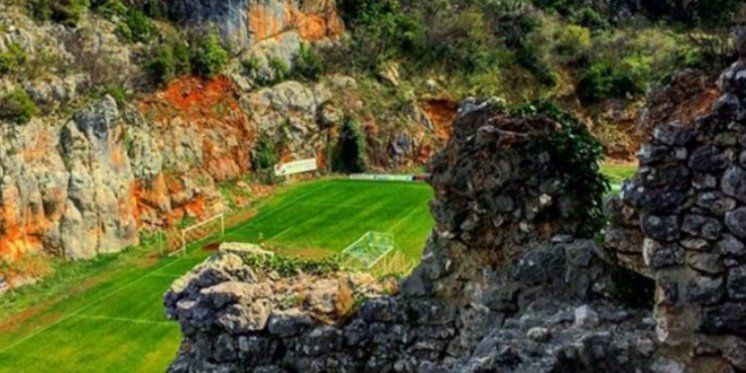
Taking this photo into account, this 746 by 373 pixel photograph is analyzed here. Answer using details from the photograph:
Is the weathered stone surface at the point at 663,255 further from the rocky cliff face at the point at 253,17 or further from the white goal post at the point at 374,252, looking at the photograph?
the rocky cliff face at the point at 253,17

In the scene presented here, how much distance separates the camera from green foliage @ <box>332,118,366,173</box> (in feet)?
157

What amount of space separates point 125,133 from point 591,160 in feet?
101

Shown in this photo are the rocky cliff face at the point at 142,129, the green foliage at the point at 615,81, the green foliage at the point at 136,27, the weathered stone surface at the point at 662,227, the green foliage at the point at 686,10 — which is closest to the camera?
the weathered stone surface at the point at 662,227

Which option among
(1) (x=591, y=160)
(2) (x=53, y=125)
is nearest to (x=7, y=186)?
(2) (x=53, y=125)

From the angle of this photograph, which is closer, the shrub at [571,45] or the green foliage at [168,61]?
the green foliage at [168,61]

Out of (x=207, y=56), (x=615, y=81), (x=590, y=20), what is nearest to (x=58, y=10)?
(x=207, y=56)

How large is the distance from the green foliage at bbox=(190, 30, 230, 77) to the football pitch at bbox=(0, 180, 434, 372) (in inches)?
283

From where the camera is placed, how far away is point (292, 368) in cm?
1053

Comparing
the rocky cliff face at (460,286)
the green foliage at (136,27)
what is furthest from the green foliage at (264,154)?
the rocky cliff face at (460,286)

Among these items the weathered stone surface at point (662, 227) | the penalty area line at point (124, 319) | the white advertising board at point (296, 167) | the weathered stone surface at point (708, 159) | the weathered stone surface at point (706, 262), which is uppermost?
the weathered stone surface at point (708, 159)

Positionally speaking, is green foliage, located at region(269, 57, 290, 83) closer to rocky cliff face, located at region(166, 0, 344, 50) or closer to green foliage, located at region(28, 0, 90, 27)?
rocky cliff face, located at region(166, 0, 344, 50)

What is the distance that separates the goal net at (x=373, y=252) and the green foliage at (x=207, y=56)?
1513 cm

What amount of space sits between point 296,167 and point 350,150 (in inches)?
133

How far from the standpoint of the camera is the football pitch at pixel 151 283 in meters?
24.8
